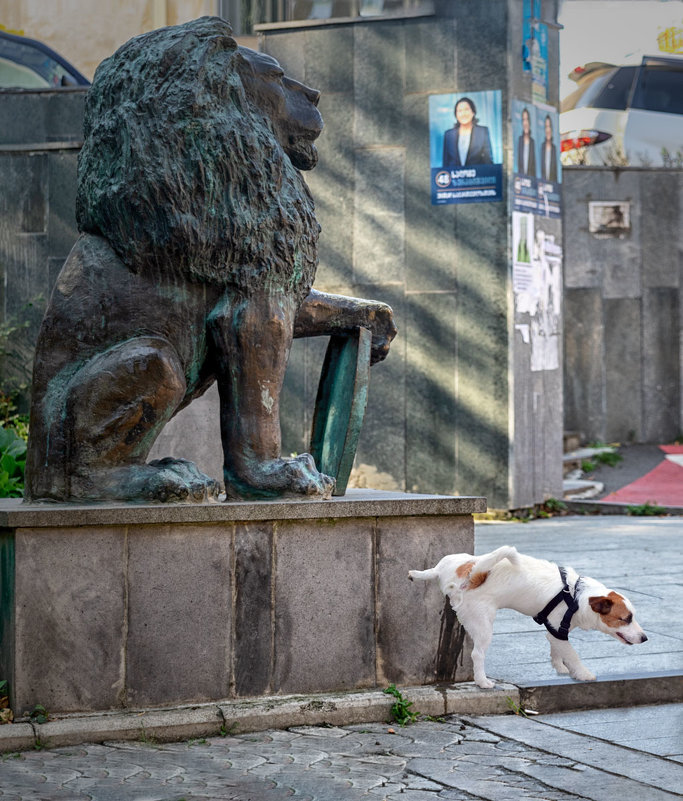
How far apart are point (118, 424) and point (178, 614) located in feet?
2.59

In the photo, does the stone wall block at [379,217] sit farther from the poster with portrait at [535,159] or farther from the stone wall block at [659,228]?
the stone wall block at [659,228]

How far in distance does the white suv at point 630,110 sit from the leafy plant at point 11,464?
13088 mm

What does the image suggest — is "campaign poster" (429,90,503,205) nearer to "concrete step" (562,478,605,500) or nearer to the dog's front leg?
"concrete step" (562,478,605,500)

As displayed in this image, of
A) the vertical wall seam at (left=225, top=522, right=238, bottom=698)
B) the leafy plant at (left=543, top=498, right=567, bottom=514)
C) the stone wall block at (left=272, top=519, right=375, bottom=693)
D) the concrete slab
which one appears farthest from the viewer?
the leafy plant at (left=543, top=498, right=567, bottom=514)

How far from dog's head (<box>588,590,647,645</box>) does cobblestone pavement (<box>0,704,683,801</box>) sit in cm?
34

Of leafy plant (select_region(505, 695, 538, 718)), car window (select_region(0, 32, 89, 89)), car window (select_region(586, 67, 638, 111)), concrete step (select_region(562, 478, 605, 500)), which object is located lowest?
leafy plant (select_region(505, 695, 538, 718))

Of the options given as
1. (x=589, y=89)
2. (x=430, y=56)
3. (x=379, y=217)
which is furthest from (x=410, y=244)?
Answer: (x=589, y=89)

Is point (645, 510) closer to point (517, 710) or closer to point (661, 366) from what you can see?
point (661, 366)

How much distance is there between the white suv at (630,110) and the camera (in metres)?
20.3

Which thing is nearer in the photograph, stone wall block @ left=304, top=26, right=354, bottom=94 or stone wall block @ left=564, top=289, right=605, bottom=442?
stone wall block @ left=304, top=26, right=354, bottom=94

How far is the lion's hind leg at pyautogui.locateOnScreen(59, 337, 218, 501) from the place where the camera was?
468 cm

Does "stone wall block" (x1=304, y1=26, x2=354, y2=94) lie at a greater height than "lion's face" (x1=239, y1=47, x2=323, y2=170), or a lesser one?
greater

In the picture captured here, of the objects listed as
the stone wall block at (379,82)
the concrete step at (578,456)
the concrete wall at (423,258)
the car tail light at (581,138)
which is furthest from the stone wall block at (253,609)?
the car tail light at (581,138)

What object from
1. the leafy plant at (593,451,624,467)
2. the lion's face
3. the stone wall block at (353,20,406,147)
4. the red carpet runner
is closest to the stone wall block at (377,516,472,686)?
the lion's face
